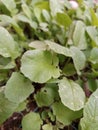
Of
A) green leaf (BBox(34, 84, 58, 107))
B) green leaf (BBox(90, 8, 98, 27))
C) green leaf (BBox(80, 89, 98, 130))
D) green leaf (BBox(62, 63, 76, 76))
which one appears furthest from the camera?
green leaf (BBox(90, 8, 98, 27))

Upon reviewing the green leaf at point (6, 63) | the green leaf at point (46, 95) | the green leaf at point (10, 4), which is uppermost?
the green leaf at point (10, 4)

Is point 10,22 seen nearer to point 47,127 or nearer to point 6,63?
point 6,63

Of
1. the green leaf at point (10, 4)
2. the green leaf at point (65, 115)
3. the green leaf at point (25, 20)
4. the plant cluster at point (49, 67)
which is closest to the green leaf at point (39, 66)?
the plant cluster at point (49, 67)

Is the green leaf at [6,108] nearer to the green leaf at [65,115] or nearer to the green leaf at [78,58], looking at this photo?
the green leaf at [65,115]

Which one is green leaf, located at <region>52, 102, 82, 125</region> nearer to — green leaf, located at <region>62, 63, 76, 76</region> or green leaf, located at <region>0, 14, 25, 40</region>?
green leaf, located at <region>62, 63, 76, 76</region>

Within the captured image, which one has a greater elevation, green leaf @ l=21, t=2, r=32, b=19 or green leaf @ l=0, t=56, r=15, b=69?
green leaf @ l=21, t=2, r=32, b=19

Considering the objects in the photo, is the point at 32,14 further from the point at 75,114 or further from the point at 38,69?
the point at 75,114

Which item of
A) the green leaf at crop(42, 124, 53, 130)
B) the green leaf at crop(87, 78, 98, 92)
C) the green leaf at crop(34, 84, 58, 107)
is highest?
the green leaf at crop(34, 84, 58, 107)

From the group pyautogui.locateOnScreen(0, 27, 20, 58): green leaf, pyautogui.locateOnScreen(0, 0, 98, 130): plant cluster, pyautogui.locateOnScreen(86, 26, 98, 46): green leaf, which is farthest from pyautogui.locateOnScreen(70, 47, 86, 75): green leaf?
pyautogui.locateOnScreen(0, 27, 20, 58): green leaf
